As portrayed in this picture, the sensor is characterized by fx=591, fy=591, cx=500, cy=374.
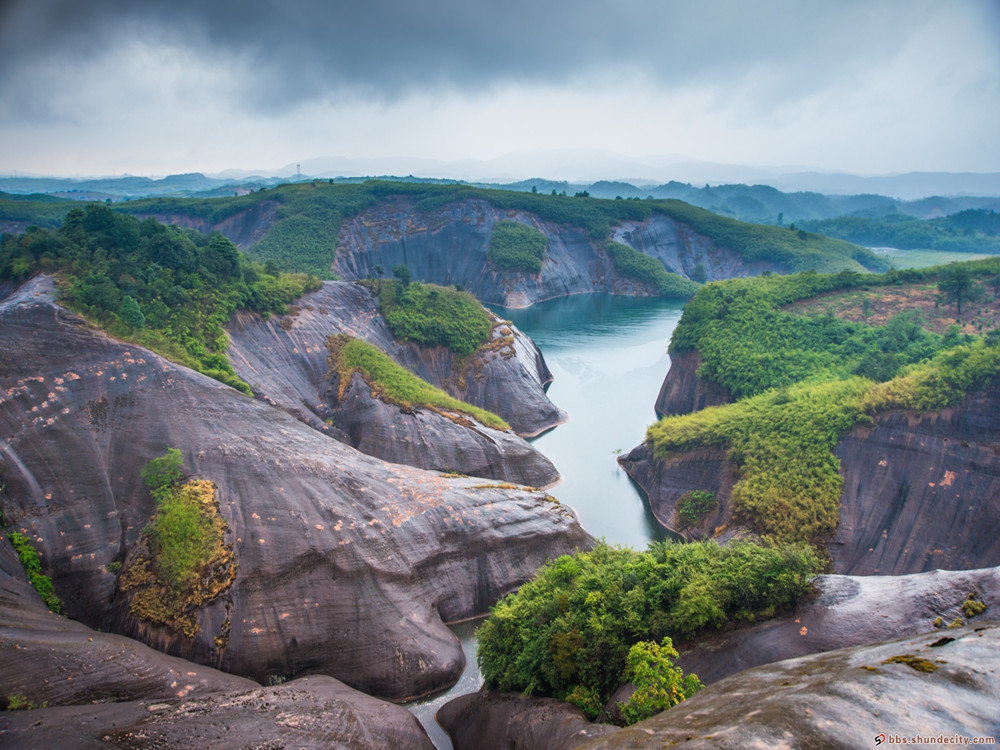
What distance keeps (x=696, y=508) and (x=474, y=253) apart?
246 ft

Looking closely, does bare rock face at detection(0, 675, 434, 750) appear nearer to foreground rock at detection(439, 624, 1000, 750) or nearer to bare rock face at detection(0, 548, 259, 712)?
bare rock face at detection(0, 548, 259, 712)

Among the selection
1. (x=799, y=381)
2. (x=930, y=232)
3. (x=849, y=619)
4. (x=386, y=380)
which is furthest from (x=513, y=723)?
(x=930, y=232)

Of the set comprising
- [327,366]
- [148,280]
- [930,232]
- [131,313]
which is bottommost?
[327,366]

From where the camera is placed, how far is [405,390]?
3841 centimetres

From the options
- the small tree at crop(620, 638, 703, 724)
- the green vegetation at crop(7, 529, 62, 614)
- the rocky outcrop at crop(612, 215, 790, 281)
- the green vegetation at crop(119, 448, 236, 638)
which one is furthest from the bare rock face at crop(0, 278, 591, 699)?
the rocky outcrop at crop(612, 215, 790, 281)

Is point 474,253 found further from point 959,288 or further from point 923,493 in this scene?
point 923,493

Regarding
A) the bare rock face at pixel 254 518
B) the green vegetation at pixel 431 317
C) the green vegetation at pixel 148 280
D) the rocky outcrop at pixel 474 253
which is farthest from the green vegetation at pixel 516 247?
the bare rock face at pixel 254 518

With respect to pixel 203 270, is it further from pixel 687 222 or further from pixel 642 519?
pixel 687 222

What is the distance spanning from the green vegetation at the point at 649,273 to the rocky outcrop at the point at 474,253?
57.0 inches

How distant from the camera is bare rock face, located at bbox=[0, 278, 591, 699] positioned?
2072 cm

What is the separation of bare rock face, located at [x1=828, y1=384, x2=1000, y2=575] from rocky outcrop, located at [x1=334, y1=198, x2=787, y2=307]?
67.6 metres

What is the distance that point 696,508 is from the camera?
107 ft

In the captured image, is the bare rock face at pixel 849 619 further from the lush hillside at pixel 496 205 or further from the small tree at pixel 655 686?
the lush hillside at pixel 496 205

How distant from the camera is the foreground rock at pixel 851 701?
30.1 ft
